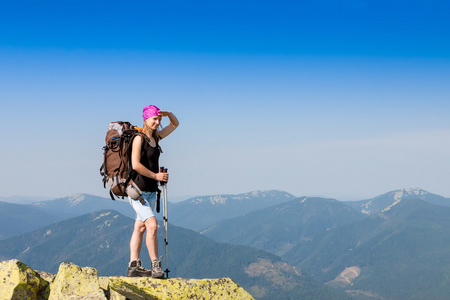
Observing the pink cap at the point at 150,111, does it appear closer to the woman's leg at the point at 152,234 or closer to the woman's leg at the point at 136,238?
the woman's leg at the point at 152,234

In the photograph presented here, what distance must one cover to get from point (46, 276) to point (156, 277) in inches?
182

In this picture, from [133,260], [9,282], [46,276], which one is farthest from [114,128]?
[46,276]

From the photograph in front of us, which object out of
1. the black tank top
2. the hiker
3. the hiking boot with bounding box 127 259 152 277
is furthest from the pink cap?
the hiking boot with bounding box 127 259 152 277

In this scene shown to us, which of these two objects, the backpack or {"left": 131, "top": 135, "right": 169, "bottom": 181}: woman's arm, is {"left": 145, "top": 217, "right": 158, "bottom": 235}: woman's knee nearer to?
the backpack

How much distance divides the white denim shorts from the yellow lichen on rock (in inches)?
65.3

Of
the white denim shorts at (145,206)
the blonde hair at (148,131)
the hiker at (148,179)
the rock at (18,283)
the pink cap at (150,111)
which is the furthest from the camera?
the blonde hair at (148,131)

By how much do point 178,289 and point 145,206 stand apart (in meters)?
2.37

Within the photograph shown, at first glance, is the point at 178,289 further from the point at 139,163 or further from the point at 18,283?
the point at 18,283

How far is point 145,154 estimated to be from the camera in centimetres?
1202

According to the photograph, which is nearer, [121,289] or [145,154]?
[121,289]

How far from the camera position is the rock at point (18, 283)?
37.7 feet

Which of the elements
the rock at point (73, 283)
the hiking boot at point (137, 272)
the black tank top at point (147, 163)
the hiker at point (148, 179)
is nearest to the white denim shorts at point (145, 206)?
the hiker at point (148, 179)

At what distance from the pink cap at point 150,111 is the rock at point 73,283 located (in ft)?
14.7

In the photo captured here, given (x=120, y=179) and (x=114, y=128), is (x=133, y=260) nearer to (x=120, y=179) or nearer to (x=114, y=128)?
(x=120, y=179)
